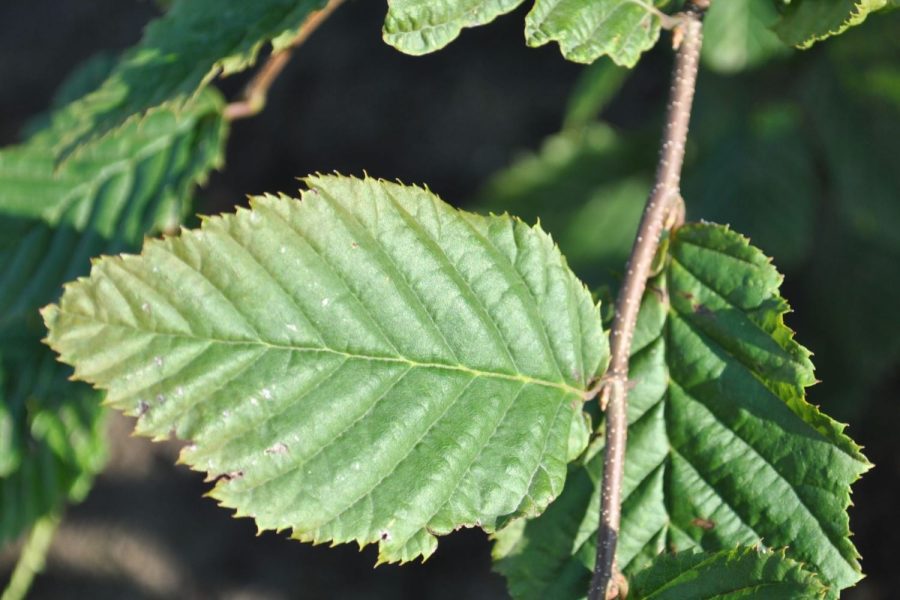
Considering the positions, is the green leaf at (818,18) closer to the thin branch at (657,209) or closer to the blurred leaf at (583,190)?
the thin branch at (657,209)

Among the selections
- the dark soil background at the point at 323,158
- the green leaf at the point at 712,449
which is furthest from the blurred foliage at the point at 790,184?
the green leaf at the point at 712,449

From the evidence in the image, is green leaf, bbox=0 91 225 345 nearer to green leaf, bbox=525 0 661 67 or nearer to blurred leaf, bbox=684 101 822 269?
green leaf, bbox=525 0 661 67

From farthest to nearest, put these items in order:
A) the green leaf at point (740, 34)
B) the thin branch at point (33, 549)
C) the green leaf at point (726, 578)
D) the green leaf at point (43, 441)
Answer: the green leaf at point (740, 34) < the thin branch at point (33, 549) < the green leaf at point (43, 441) < the green leaf at point (726, 578)

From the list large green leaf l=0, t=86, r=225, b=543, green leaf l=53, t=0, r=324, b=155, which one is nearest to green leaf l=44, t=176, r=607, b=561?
green leaf l=53, t=0, r=324, b=155

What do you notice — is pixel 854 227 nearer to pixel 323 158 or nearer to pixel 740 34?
pixel 740 34

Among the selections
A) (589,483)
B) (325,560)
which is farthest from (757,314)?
(325,560)

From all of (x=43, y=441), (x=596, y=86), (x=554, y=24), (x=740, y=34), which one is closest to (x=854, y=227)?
(x=740, y=34)
